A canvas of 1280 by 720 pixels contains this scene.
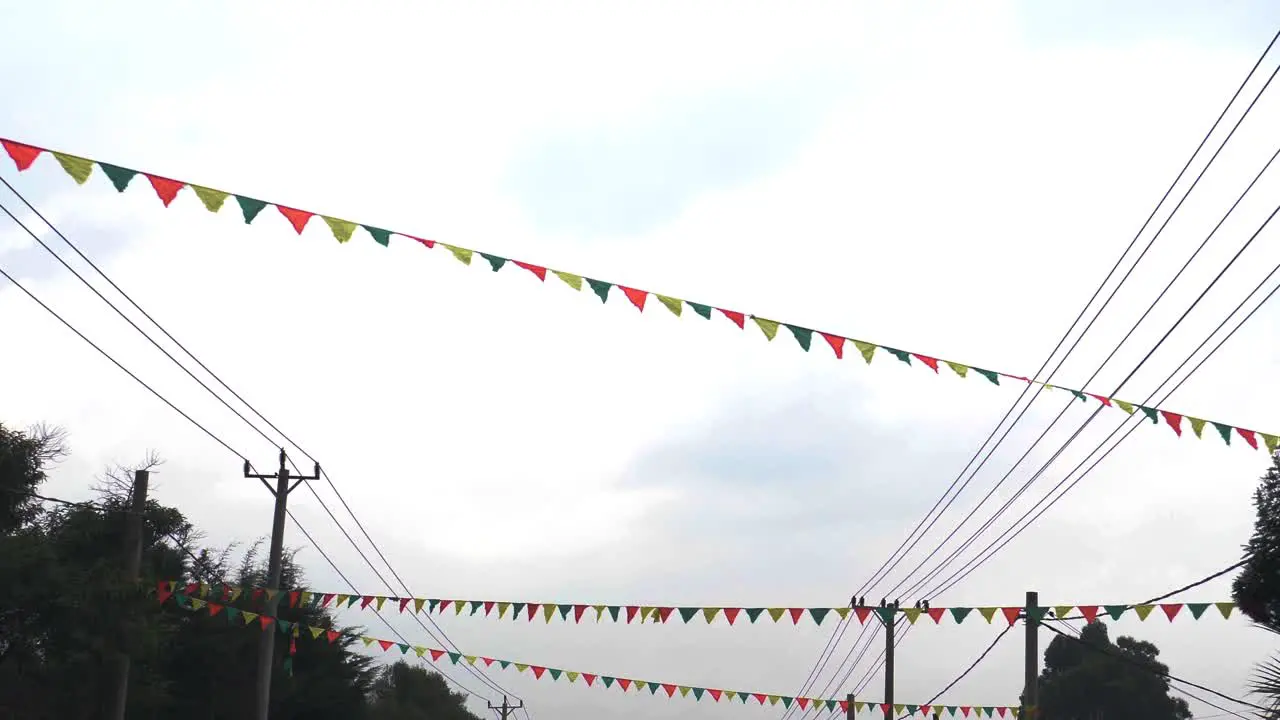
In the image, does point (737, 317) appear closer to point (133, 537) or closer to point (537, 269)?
point (537, 269)

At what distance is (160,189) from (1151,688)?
76.7 meters

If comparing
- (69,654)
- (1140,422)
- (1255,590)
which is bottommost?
(69,654)

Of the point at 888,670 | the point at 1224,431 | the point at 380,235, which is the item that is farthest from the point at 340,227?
the point at 888,670

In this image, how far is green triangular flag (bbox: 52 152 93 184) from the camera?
10117mm

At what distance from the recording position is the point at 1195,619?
19047 millimetres

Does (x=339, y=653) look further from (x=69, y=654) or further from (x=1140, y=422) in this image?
(x=1140, y=422)

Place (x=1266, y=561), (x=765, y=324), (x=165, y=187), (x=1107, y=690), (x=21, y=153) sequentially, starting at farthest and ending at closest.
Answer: (x=1107, y=690), (x=1266, y=561), (x=765, y=324), (x=165, y=187), (x=21, y=153)

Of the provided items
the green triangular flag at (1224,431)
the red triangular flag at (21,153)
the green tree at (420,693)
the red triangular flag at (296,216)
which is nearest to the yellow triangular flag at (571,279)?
the red triangular flag at (296,216)

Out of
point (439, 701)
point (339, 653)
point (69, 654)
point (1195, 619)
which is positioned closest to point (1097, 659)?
point (439, 701)

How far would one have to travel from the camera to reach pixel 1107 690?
75938 millimetres

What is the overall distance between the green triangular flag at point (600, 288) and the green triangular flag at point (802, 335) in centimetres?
198

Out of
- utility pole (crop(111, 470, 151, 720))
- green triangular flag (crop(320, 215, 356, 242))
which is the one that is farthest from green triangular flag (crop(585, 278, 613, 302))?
utility pole (crop(111, 470, 151, 720))

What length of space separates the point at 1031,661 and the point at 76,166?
15168mm

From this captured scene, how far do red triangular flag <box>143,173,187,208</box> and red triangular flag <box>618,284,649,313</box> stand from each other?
3983mm
